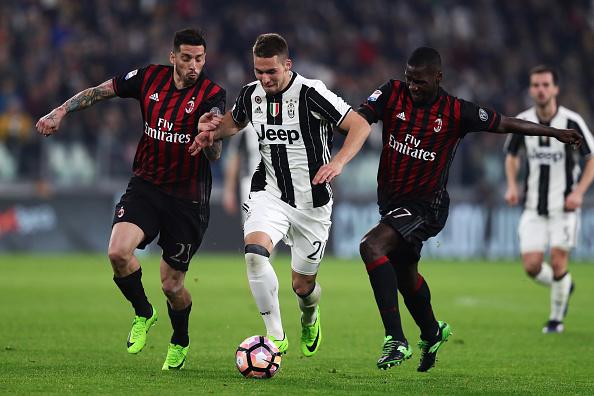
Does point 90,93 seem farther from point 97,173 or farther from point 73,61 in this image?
point 73,61

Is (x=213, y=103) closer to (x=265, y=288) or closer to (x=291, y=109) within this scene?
(x=291, y=109)

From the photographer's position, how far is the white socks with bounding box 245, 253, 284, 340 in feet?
25.6

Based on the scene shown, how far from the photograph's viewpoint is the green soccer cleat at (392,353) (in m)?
7.33

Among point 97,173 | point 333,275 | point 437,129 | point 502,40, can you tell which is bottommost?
point 333,275

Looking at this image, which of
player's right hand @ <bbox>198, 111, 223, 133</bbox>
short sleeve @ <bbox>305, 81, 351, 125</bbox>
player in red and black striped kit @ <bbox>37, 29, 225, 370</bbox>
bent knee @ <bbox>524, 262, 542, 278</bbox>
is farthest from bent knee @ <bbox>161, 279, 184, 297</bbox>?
bent knee @ <bbox>524, 262, 542, 278</bbox>

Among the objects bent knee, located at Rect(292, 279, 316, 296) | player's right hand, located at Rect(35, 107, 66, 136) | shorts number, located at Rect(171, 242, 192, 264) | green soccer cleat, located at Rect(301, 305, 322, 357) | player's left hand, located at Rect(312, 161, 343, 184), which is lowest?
green soccer cleat, located at Rect(301, 305, 322, 357)

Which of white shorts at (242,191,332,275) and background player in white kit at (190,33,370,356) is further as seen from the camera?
white shorts at (242,191,332,275)

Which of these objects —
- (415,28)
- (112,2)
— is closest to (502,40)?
(415,28)

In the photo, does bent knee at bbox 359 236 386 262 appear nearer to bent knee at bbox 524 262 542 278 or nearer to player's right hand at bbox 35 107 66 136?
player's right hand at bbox 35 107 66 136

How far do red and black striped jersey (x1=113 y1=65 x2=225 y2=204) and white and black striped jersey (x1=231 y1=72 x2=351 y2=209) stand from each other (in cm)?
28

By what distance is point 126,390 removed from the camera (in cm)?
689

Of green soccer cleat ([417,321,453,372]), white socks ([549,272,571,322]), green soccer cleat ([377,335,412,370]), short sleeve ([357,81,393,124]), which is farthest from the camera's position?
white socks ([549,272,571,322])

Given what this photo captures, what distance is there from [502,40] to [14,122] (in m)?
12.1

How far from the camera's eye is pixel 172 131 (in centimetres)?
816
